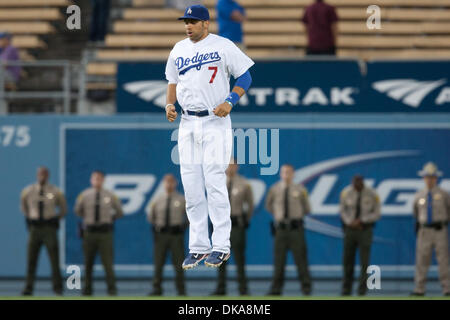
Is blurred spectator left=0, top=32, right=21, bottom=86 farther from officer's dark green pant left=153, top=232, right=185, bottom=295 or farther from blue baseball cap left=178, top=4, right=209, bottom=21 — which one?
blue baseball cap left=178, top=4, right=209, bottom=21

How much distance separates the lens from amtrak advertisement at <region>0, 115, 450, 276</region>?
66.3ft

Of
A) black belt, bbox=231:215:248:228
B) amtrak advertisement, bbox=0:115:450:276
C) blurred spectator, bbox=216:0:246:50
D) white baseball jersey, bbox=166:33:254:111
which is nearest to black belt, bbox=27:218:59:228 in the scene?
amtrak advertisement, bbox=0:115:450:276

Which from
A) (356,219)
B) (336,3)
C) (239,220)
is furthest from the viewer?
(336,3)

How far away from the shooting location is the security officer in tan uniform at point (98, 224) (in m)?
17.2

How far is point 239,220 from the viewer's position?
1808 cm

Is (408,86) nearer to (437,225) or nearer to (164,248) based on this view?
(437,225)

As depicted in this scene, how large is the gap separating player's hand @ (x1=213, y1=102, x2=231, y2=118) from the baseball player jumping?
7 centimetres

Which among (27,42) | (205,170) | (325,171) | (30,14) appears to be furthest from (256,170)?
(205,170)

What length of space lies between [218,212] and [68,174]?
13771mm

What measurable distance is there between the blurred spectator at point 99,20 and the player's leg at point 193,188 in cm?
1300

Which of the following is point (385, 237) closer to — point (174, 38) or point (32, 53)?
point (174, 38)

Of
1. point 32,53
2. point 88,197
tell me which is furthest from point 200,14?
point 32,53

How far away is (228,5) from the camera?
8.10 m

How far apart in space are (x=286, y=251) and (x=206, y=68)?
11.6 metres
